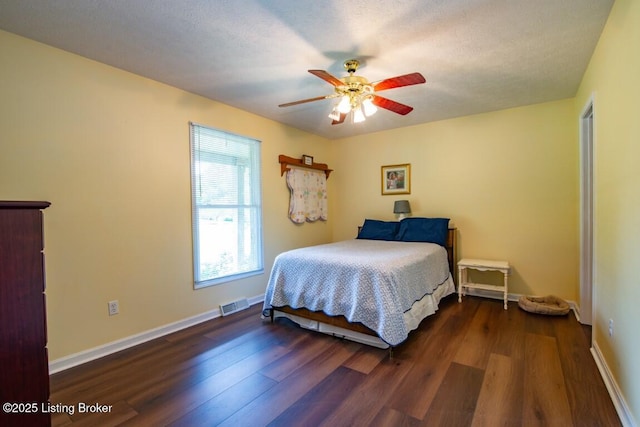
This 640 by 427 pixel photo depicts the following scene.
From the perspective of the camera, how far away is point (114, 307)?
8.54 feet

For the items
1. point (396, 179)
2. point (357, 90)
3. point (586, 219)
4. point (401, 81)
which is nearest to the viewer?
point (401, 81)

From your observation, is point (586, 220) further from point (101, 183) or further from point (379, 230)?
point (101, 183)

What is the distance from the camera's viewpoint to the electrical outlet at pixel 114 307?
8.46ft

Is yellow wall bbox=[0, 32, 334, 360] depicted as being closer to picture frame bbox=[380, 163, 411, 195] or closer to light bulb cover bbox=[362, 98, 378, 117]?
light bulb cover bbox=[362, 98, 378, 117]

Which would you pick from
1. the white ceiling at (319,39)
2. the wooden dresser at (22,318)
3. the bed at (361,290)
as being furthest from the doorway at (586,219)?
the wooden dresser at (22,318)

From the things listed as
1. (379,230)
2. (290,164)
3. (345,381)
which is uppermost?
(290,164)

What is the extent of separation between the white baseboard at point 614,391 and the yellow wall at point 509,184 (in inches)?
58.2

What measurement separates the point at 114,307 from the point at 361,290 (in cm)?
211

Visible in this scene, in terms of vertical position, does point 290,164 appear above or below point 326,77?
below

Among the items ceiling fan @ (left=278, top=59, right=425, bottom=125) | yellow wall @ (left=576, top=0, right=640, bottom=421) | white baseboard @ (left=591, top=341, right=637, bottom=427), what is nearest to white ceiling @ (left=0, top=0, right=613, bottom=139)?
ceiling fan @ (left=278, top=59, right=425, bottom=125)

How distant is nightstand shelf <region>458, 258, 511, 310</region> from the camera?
11.6 feet

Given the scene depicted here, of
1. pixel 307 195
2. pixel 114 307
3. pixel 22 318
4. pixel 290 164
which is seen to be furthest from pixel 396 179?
pixel 22 318

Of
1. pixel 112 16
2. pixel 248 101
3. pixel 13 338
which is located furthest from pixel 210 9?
pixel 13 338

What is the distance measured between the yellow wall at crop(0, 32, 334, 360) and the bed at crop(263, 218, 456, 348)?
103 centimetres
